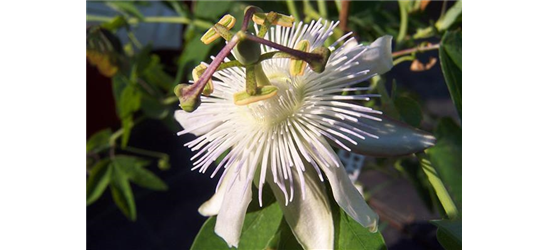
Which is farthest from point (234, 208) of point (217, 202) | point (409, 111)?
point (409, 111)

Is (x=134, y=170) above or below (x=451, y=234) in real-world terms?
below

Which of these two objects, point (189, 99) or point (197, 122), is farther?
point (197, 122)

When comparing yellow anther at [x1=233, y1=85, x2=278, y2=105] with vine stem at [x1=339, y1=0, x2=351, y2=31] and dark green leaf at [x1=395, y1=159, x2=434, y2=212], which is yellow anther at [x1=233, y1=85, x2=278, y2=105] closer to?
vine stem at [x1=339, y1=0, x2=351, y2=31]

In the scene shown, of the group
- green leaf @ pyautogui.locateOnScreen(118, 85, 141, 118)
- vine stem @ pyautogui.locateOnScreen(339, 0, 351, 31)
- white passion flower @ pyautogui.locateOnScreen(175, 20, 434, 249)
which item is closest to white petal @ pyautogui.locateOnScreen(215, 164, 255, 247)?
white passion flower @ pyautogui.locateOnScreen(175, 20, 434, 249)

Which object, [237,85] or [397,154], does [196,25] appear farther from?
[397,154]

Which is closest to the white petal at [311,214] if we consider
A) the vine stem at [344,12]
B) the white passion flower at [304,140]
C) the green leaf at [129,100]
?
the white passion flower at [304,140]

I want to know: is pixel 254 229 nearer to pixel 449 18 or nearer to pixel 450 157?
pixel 450 157

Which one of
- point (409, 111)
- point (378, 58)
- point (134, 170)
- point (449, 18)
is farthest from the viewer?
point (134, 170)
